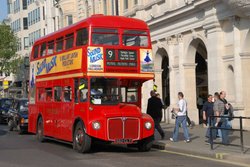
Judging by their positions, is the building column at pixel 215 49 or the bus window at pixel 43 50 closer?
the bus window at pixel 43 50

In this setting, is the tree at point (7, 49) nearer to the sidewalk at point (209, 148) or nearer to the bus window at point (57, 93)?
the bus window at point (57, 93)

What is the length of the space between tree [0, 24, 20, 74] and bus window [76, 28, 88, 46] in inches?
1904

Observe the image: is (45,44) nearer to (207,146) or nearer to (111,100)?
(111,100)

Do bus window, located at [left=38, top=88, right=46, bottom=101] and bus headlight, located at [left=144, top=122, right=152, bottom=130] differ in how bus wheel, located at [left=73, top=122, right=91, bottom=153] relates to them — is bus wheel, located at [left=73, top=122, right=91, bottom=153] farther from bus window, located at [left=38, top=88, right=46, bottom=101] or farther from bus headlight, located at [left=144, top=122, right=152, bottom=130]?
bus window, located at [left=38, top=88, right=46, bottom=101]

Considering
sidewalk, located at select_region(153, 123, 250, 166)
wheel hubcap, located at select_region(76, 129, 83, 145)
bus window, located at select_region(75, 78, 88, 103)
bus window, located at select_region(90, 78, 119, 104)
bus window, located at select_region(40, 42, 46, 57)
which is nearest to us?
sidewalk, located at select_region(153, 123, 250, 166)

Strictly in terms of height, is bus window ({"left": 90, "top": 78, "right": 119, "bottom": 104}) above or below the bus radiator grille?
above

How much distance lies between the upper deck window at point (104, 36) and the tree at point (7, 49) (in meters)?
49.1

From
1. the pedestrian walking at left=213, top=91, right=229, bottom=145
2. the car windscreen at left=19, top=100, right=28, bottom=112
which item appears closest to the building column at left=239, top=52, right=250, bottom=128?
the pedestrian walking at left=213, top=91, right=229, bottom=145

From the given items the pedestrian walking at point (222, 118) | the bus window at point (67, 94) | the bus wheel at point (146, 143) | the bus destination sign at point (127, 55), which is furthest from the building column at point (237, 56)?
the bus window at point (67, 94)

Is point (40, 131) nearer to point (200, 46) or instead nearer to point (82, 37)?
point (82, 37)

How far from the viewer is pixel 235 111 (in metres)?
23.2

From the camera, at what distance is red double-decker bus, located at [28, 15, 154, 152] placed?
618 inches

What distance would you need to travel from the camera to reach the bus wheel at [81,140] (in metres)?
15.7

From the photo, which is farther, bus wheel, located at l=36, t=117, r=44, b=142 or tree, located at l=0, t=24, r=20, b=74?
tree, located at l=0, t=24, r=20, b=74
